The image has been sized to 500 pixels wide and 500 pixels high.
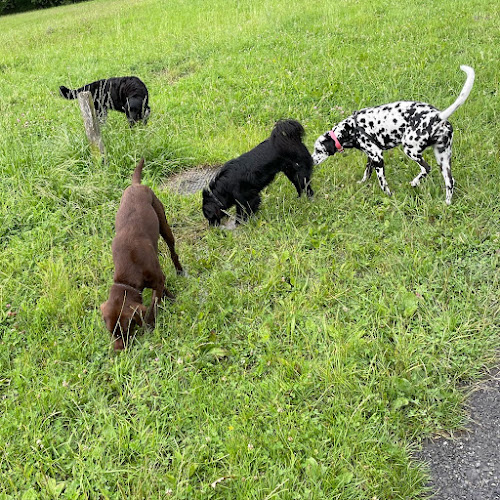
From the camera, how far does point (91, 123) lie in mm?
5402

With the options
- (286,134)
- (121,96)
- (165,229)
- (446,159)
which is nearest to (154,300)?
(165,229)

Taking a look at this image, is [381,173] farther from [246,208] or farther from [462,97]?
[246,208]

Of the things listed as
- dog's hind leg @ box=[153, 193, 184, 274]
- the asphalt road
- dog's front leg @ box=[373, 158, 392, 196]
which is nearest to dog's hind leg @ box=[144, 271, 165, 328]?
dog's hind leg @ box=[153, 193, 184, 274]

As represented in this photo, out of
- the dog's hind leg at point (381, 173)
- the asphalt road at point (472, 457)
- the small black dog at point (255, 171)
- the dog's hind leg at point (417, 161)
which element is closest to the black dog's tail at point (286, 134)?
the small black dog at point (255, 171)

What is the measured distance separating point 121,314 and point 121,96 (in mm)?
4740

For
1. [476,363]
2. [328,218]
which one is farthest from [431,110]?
[476,363]

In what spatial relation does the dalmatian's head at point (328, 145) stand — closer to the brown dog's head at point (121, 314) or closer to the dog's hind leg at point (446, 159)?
the dog's hind leg at point (446, 159)

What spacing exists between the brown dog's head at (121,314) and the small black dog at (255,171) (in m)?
1.59

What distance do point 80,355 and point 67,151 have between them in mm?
3048

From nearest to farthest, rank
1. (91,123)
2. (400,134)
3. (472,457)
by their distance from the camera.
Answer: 1. (472,457)
2. (400,134)
3. (91,123)

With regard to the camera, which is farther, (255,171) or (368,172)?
(368,172)

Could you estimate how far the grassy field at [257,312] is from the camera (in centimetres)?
275

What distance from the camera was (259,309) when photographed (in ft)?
12.5

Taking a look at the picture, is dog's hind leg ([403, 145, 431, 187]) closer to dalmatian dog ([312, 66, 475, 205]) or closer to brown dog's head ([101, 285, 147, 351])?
dalmatian dog ([312, 66, 475, 205])
